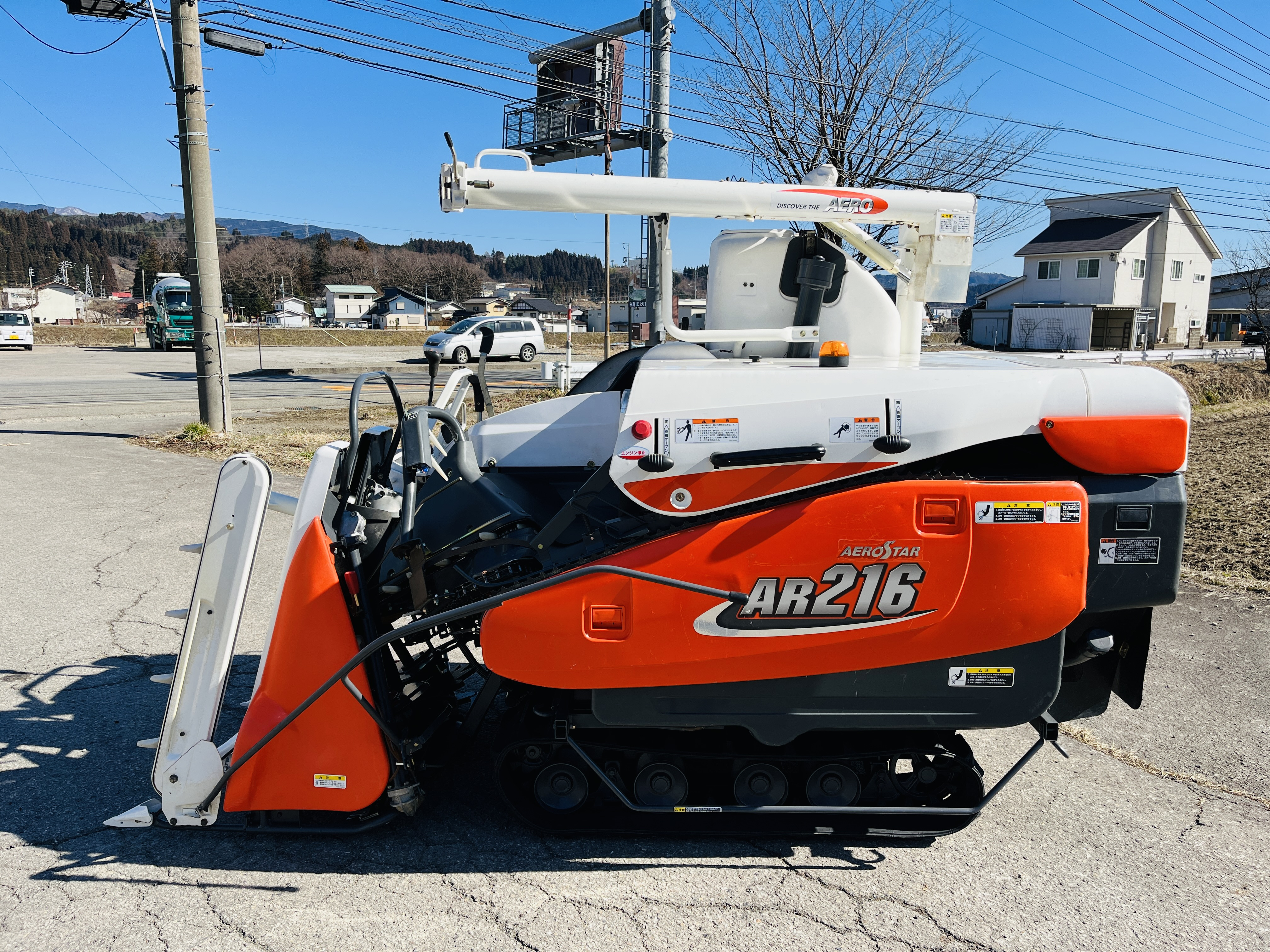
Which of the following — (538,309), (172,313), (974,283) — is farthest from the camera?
(538,309)

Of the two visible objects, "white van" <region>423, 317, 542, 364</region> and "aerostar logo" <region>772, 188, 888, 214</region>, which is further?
"white van" <region>423, 317, 542, 364</region>

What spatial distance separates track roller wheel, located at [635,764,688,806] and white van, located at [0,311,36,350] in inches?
1741

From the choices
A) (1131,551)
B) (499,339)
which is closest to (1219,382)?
(499,339)

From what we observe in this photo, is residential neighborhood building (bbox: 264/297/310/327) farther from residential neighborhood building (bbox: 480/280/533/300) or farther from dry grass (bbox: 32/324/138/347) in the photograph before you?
residential neighborhood building (bbox: 480/280/533/300)

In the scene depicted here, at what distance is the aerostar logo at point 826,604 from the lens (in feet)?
8.98

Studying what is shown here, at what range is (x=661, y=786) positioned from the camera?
3105 mm

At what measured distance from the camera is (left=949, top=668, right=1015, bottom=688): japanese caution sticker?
2.84m

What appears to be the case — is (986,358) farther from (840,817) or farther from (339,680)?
(339,680)

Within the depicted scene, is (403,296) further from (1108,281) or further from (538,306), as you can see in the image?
(1108,281)

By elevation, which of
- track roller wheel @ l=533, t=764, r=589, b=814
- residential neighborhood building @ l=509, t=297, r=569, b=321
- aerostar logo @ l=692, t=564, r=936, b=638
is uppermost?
residential neighborhood building @ l=509, t=297, r=569, b=321

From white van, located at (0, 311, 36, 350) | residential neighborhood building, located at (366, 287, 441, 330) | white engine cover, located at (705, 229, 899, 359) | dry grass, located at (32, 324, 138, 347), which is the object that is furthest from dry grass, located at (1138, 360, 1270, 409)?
residential neighborhood building, located at (366, 287, 441, 330)

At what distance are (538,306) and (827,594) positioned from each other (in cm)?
10785

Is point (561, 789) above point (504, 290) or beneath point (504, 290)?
beneath

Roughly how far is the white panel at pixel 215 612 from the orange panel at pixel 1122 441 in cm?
258
